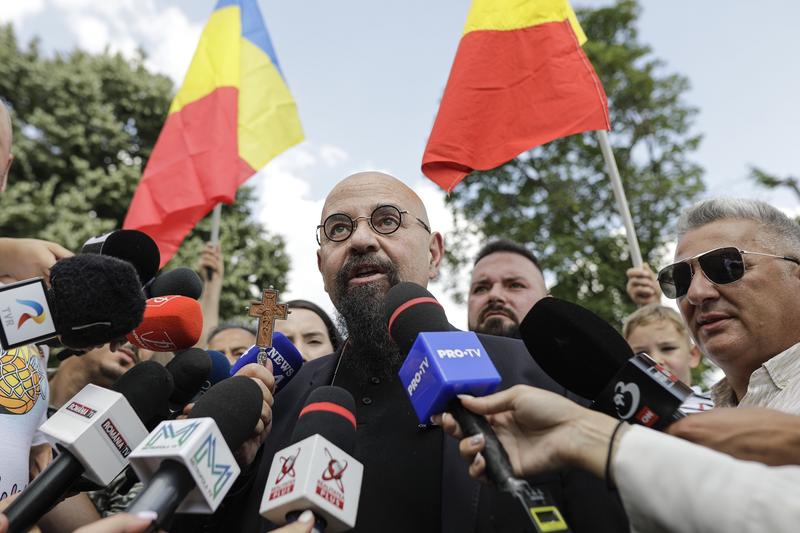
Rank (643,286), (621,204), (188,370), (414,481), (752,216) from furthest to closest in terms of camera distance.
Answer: (643,286), (621,204), (752,216), (414,481), (188,370)

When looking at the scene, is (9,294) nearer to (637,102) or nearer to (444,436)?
(444,436)

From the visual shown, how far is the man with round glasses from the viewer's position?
2.13 m

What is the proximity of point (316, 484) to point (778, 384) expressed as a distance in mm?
1627

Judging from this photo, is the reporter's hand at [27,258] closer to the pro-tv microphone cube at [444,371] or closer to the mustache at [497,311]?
the pro-tv microphone cube at [444,371]

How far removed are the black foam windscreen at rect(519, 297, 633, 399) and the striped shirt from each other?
→ 677 millimetres

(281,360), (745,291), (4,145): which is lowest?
(281,360)

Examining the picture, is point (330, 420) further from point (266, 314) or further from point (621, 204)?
point (621, 204)

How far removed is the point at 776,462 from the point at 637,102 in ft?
48.0

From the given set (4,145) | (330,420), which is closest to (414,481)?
(330,420)

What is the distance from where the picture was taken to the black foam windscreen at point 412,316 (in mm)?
1738

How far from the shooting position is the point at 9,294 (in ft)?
4.66

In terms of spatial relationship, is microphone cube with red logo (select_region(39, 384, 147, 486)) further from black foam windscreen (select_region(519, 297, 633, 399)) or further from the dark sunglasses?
the dark sunglasses

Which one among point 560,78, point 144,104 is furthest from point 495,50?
point 144,104

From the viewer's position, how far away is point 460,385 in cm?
142
